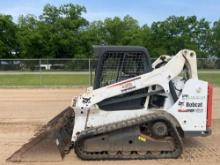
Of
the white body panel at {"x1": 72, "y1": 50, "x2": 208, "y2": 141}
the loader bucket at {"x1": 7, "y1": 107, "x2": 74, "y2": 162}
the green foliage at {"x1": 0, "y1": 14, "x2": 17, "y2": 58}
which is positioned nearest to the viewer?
the loader bucket at {"x1": 7, "y1": 107, "x2": 74, "y2": 162}

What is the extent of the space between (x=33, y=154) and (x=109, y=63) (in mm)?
2166

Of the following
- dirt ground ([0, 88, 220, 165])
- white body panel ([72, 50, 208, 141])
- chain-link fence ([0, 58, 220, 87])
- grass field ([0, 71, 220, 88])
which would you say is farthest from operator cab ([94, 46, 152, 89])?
chain-link fence ([0, 58, 220, 87])

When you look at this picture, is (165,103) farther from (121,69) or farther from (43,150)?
(43,150)

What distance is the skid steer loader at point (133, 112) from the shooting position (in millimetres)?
8680

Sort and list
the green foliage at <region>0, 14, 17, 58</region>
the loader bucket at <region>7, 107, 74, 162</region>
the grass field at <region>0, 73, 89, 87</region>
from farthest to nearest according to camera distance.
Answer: the green foliage at <region>0, 14, 17, 58</region> < the grass field at <region>0, 73, 89, 87</region> < the loader bucket at <region>7, 107, 74, 162</region>

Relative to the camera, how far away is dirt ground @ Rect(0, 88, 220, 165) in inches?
343

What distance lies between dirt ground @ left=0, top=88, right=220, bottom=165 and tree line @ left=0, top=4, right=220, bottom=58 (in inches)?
1773

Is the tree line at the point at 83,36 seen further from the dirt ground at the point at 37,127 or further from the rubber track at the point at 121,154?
the rubber track at the point at 121,154

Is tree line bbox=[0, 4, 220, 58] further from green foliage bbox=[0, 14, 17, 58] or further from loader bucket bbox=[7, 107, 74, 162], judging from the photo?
loader bucket bbox=[7, 107, 74, 162]

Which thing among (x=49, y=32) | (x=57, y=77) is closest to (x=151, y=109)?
(x=57, y=77)

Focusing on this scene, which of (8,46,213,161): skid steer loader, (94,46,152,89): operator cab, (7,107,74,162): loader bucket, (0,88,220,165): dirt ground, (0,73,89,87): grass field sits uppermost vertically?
(94,46,152,89): operator cab

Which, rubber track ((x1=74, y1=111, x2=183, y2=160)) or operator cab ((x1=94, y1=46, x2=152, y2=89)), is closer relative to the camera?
rubber track ((x1=74, y1=111, x2=183, y2=160))

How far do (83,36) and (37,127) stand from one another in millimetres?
55528

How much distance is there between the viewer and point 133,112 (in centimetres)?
916
